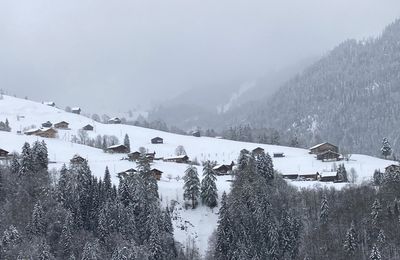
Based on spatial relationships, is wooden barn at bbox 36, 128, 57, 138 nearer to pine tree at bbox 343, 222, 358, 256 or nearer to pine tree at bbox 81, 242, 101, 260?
pine tree at bbox 81, 242, 101, 260

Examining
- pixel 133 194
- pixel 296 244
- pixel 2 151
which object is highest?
pixel 2 151

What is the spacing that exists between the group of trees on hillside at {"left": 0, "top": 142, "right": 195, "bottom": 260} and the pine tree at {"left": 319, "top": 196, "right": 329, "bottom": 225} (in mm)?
21733

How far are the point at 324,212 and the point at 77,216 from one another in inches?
1446

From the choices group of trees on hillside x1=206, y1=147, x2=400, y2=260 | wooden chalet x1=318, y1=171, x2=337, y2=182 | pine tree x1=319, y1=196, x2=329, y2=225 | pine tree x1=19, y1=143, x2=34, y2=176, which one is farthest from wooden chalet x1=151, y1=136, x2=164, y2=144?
pine tree x1=319, y1=196, x2=329, y2=225

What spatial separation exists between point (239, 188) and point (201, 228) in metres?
8.74

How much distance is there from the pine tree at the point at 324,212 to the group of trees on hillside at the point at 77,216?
71.3 feet

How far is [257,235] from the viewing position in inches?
3853

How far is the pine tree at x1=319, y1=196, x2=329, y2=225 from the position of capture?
323ft

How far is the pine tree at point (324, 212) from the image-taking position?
98562 mm

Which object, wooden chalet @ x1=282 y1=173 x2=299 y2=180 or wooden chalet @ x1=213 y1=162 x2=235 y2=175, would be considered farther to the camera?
wooden chalet @ x1=213 y1=162 x2=235 y2=175

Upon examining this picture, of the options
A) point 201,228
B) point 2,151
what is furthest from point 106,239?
point 2,151

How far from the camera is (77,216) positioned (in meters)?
94.0

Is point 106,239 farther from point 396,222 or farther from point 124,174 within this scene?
point 396,222

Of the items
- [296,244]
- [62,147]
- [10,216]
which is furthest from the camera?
[62,147]
